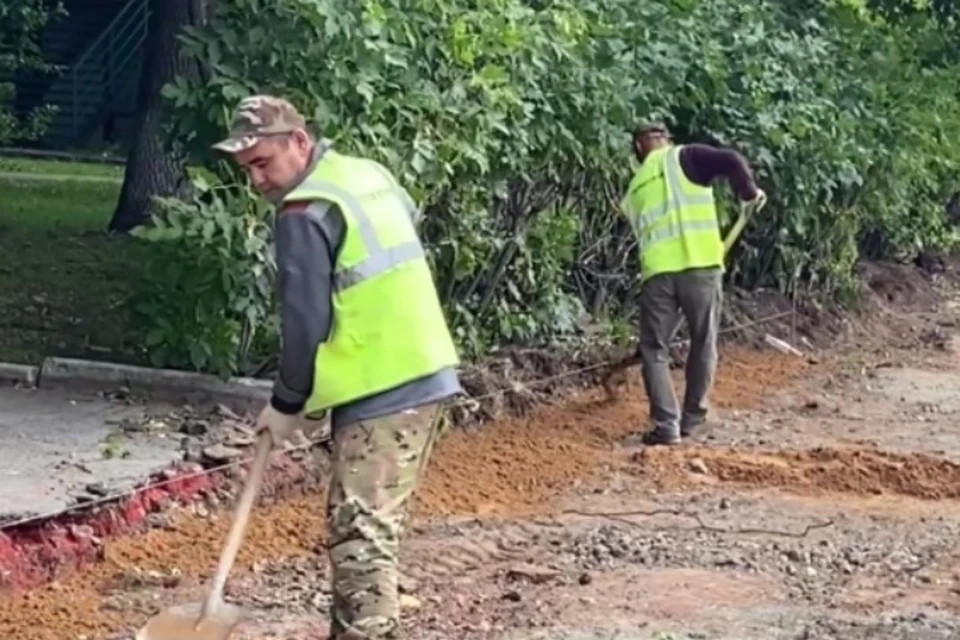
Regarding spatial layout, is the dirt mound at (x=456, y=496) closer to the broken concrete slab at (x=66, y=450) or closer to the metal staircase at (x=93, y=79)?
the broken concrete slab at (x=66, y=450)

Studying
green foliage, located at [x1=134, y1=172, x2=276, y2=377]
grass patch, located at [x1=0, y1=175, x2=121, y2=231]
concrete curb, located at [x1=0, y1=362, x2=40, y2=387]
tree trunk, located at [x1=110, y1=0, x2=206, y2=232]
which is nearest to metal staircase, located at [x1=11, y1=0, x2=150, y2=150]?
grass patch, located at [x1=0, y1=175, x2=121, y2=231]

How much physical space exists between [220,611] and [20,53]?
18.7 meters

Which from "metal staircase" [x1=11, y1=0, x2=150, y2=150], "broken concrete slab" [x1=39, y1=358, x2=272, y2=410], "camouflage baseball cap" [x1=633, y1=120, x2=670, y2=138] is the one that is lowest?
"metal staircase" [x1=11, y1=0, x2=150, y2=150]

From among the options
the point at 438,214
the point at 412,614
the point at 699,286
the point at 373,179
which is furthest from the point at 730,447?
the point at 373,179

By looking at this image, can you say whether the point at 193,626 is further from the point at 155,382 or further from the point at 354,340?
the point at 155,382

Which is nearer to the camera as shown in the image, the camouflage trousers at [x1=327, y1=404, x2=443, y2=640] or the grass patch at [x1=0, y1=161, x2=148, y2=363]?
the camouflage trousers at [x1=327, y1=404, x2=443, y2=640]

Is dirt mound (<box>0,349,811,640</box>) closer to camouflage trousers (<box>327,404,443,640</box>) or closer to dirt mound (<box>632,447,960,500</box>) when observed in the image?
dirt mound (<box>632,447,960,500</box>)

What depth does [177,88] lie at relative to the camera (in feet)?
31.5

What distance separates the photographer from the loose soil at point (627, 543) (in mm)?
7195

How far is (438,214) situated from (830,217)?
616 cm

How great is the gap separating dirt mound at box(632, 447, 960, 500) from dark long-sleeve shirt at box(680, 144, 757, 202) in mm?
1604

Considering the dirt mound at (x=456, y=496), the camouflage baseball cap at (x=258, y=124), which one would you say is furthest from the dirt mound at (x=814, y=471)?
the camouflage baseball cap at (x=258, y=124)

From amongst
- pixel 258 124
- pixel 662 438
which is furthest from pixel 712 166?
pixel 258 124

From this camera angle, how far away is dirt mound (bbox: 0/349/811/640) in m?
7.28
